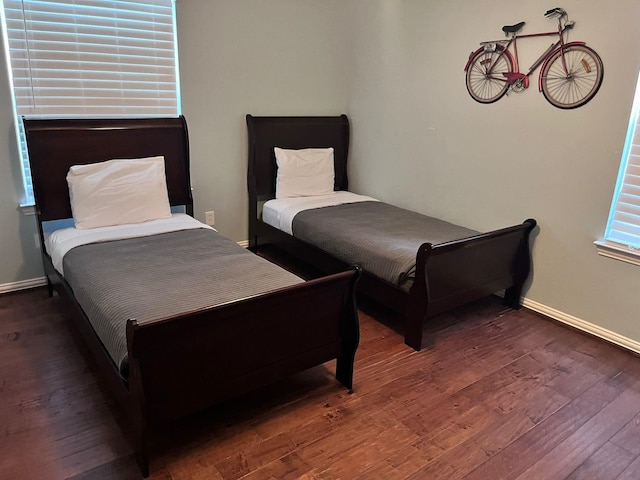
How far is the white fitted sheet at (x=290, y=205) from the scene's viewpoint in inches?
143

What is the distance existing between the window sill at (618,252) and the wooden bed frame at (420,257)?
413 mm

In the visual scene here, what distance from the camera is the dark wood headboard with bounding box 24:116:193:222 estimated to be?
2.92 meters

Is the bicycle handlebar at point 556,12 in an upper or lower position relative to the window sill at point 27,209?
upper

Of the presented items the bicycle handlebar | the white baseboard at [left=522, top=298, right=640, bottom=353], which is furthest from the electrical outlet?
the bicycle handlebar

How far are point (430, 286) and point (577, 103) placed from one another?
1.38 meters

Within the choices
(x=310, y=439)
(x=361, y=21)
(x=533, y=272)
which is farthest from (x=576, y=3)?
(x=310, y=439)

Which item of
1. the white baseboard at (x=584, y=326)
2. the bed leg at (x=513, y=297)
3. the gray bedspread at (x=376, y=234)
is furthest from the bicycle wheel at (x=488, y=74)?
the white baseboard at (x=584, y=326)

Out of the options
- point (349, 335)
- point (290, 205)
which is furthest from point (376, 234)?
point (349, 335)

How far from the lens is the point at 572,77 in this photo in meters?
2.74

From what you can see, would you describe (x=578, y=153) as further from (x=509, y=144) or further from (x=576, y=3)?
(x=576, y=3)

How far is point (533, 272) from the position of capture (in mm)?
3121

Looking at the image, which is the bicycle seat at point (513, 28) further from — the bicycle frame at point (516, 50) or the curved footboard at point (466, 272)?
the curved footboard at point (466, 272)

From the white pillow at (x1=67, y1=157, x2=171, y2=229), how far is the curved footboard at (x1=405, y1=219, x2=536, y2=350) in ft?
5.90

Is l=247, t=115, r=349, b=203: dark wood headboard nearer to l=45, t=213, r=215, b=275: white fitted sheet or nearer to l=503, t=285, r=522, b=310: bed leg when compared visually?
l=45, t=213, r=215, b=275: white fitted sheet
